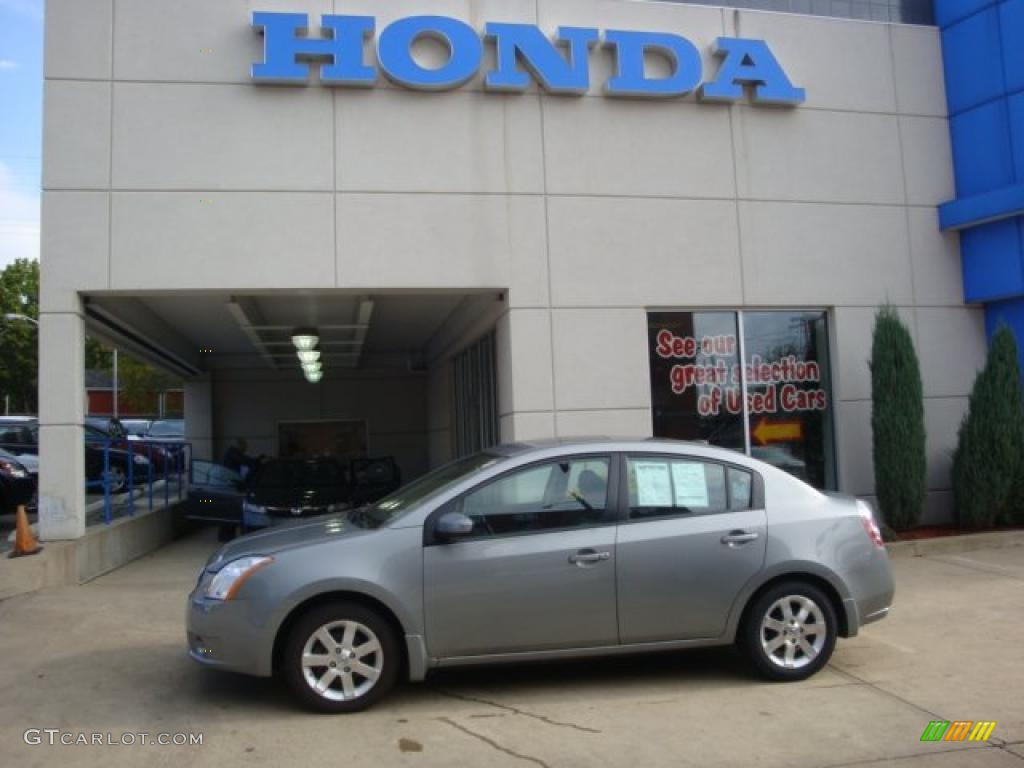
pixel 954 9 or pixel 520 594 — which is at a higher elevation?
pixel 954 9

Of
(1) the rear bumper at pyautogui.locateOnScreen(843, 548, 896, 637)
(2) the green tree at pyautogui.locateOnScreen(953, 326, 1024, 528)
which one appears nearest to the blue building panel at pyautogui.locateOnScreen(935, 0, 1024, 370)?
(2) the green tree at pyautogui.locateOnScreen(953, 326, 1024, 528)

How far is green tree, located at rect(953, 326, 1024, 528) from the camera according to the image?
33.8ft

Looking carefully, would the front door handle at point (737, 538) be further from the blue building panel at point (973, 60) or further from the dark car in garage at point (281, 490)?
the blue building panel at point (973, 60)

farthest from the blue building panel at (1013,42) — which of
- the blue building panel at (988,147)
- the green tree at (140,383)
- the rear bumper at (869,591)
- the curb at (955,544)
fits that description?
the green tree at (140,383)

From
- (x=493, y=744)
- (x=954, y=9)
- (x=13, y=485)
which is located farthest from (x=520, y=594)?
(x=13, y=485)

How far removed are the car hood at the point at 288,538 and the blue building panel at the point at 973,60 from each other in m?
10.0

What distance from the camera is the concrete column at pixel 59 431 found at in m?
9.02

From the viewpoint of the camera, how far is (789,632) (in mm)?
5496

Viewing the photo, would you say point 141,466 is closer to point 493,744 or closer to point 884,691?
point 493,744

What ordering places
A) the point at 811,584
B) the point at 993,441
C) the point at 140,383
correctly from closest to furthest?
the point at 811,584 < the point at 993,441 < the point at 140,383

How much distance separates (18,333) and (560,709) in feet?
149

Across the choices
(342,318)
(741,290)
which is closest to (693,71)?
(741,290)

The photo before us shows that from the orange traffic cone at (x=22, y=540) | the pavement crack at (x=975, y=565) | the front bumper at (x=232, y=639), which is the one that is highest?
the orange traffic cone at (x=22, y=540)

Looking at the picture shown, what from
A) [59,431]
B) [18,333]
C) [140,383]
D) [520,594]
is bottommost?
[520,594]
